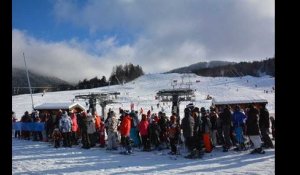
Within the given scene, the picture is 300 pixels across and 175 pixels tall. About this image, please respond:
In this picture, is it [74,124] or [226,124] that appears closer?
[226,124]

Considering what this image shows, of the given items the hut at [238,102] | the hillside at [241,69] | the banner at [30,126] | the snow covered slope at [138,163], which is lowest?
the snow covered slope at [138,163]

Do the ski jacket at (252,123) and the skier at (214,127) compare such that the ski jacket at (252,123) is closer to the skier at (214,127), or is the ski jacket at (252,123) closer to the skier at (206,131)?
the skier at (206,131)

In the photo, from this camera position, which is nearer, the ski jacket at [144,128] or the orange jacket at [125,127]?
the orange jacket at [125,127]

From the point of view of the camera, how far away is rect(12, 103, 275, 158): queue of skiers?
14636 mm

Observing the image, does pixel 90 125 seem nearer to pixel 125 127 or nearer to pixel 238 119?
pixel 125 127

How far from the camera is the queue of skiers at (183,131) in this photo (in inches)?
576

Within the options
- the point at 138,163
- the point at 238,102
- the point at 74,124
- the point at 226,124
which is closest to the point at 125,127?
the point at 138,163

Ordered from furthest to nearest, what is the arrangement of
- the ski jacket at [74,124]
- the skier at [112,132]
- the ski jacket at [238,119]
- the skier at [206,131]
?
the ski jacket at [74,124], the skier at [112,132], the ski jacket at [238,119], the skier at [206,131]

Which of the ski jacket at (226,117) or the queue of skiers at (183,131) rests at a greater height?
the ski jacket at (226,117)

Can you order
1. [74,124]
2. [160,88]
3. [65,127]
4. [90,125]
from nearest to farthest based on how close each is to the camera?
[90,125]
[65,127]
[74,124]
[160,88]

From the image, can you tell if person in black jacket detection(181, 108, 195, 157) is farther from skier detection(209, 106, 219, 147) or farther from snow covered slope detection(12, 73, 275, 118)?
snow covered slope detection(12, 73, 275, 118)

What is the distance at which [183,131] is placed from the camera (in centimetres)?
1494

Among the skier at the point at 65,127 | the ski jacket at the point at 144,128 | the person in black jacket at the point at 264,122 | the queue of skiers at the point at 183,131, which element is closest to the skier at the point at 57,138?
the queue of skiers at the point at 183,131

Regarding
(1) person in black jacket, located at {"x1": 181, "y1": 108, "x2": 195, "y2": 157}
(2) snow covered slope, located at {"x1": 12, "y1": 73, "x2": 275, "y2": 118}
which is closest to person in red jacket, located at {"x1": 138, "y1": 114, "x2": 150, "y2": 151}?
(1) person in black jacket, located at {"x1": 181, "y1": 108, "x2": 195, "y2": 157}
